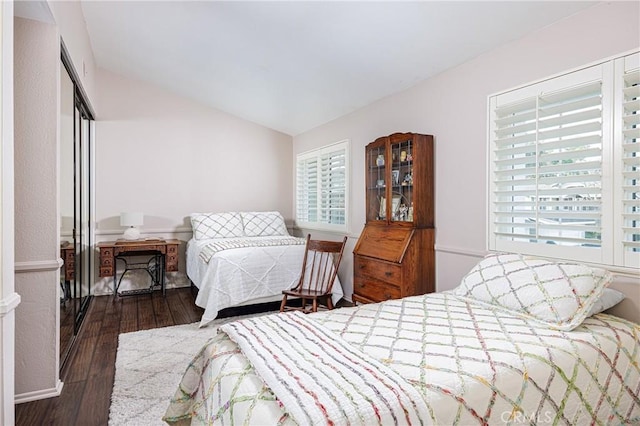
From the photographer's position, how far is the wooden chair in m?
3.60

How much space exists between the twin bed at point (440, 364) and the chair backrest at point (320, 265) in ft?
5.43

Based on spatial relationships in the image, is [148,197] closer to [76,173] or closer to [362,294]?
[76,173]

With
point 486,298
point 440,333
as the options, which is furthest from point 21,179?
point 486,298

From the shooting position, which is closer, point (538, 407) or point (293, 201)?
point (538, 407)

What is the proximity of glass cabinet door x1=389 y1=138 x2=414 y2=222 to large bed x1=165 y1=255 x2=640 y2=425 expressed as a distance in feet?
3.85

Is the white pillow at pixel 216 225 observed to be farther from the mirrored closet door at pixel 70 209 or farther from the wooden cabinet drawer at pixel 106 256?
the mirrored closet door at pixel 70 209

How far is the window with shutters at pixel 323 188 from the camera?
14.7 feet

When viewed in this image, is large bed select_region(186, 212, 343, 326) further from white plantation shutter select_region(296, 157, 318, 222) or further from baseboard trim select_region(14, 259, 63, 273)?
baseboard trim select_region(14, 259, 63, 273)

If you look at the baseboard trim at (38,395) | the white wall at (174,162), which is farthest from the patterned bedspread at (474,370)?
the white wall at (174,162)

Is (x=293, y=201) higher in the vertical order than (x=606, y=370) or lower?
higher

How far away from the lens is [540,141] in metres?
2.30

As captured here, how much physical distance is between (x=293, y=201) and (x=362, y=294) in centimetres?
289

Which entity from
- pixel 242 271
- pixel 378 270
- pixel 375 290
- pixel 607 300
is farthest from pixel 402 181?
pixel 242 271

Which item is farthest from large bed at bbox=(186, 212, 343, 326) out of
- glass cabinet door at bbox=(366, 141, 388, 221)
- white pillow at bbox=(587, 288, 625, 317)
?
Result: white pillow at bbox=(587, 288, 625, 317)
